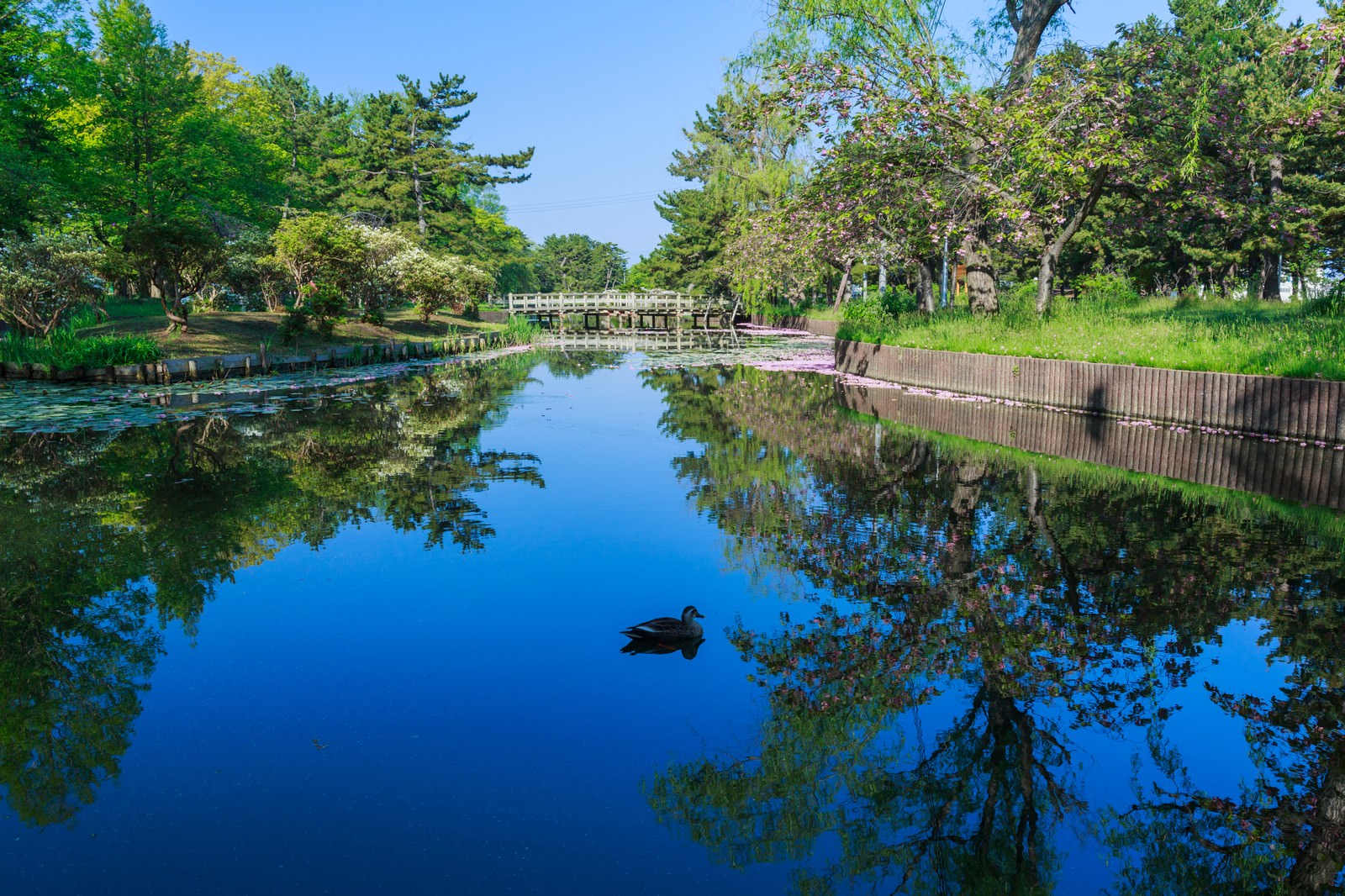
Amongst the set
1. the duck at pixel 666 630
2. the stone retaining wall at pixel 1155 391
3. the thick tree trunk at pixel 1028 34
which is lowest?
the duck at pixel 666 630

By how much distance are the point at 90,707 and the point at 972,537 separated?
691 centimetres

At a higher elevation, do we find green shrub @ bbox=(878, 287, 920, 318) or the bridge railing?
the bridge railing

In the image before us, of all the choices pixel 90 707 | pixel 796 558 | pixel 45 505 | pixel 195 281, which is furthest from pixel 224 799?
pixel 195 281

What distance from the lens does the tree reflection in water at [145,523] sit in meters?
4.72

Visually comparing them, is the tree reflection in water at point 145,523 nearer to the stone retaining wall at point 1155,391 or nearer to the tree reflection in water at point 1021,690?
the tree reflection in water at point 1021,690

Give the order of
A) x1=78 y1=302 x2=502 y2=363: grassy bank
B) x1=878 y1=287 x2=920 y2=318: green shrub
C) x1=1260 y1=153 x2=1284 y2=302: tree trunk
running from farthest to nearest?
x1=1260 y1=153 x2=1284 y2=302: tree trunk, x1=878 y1=287 x2=920 y2=318: green shrub, x1=78 y1=302 x2=502 y2=363: grassy bank

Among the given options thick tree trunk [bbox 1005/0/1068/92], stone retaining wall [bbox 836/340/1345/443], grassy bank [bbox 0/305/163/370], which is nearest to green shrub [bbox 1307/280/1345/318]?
stone retaining wall [bbox 836/340/1345/443]

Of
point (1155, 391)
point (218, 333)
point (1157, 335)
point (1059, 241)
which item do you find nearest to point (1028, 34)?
point (1059, 241)

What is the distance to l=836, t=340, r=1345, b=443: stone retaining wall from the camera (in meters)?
12.8

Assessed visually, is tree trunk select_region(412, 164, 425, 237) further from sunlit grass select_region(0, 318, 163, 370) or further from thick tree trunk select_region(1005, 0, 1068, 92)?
thick tree trunk select_region(1005, 0, 1068, 92)

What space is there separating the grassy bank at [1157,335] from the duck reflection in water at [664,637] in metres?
12.0

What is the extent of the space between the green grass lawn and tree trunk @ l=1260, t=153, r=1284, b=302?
75.9 ft

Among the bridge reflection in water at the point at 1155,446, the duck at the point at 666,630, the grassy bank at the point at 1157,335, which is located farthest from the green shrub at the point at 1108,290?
Answer: the duck at the point at 666,630

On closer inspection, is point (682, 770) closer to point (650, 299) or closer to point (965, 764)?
point (965, 764)
